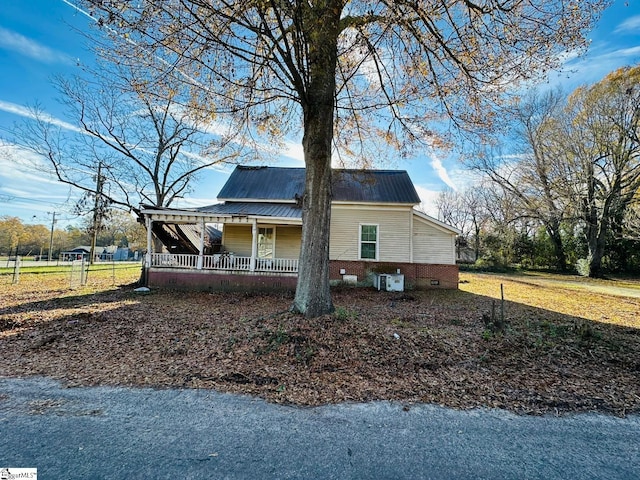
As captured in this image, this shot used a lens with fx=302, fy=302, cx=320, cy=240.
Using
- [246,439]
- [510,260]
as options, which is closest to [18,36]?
[246,439]

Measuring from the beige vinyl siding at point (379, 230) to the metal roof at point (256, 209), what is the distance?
84.2 inches

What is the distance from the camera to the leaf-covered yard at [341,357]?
3635 mm

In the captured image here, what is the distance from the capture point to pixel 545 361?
15.0 feet

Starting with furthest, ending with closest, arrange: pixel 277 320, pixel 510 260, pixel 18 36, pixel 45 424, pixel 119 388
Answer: pixel 510 260, pixel 18 36, pixel 277 320, pixel 119 388, pixel 45 424

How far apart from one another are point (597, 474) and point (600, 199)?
26.9 m

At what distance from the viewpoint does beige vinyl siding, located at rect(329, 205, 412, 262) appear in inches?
569

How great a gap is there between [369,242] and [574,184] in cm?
1849

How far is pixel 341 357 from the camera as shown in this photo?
4.46m

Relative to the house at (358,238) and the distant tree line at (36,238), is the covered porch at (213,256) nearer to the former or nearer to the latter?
the house at (358,238)

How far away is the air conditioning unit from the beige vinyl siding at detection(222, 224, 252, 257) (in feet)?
21.2

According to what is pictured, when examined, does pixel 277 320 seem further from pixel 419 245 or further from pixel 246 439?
pixel 419 245
